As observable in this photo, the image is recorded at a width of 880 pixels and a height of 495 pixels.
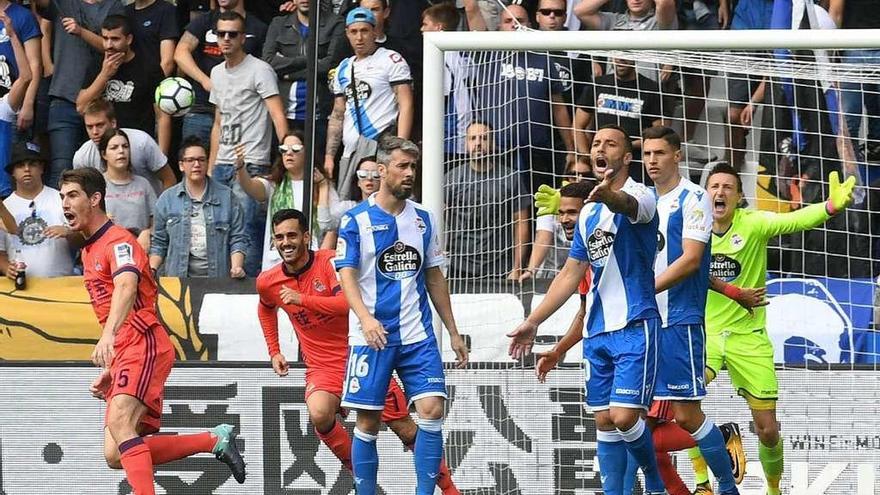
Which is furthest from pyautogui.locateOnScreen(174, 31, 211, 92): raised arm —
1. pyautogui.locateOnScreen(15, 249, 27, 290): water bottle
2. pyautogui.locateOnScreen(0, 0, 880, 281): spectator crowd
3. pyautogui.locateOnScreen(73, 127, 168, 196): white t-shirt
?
pyautogui.locateOnScreen(15, 249, 27, 290): water bottle

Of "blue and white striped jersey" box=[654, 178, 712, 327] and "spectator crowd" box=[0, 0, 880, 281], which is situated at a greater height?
"spectator crowd" box=[0, 0, 880, 281]

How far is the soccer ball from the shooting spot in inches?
466

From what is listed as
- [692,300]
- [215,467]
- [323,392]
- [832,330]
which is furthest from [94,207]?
[832,330]

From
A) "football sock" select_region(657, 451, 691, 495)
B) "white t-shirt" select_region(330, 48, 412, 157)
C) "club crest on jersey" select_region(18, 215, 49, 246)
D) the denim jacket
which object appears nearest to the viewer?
"football sock" select_region(657, 451, 691, 495)

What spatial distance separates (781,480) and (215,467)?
393cm

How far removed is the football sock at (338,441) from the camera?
944 cm

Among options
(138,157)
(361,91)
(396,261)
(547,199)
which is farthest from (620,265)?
(138,157)

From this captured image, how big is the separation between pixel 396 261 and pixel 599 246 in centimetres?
120

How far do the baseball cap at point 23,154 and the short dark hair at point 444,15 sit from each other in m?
3.18

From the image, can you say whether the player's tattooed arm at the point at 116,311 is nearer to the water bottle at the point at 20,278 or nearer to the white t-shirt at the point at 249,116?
the water bottle at the point at 20,278

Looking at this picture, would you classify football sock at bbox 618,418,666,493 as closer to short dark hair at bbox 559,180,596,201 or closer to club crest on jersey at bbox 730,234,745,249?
short dark hair at bbox 559,180,596,201

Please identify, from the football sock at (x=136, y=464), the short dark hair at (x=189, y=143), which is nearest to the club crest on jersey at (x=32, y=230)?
the short dark hair at (x=189, y=143)

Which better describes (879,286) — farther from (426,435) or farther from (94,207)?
(94,207)

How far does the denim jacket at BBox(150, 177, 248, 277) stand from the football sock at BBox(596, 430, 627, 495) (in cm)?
374
